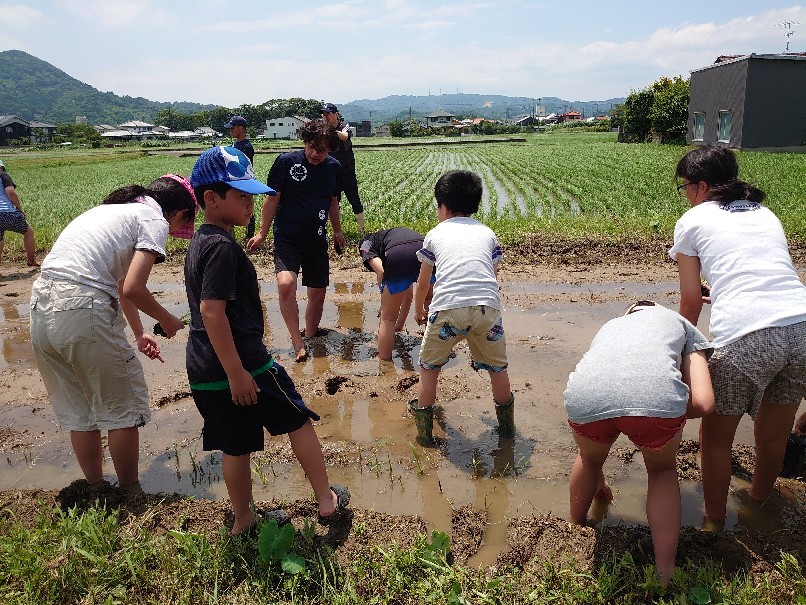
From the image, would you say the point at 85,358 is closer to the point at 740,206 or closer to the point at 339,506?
the point at 339,506

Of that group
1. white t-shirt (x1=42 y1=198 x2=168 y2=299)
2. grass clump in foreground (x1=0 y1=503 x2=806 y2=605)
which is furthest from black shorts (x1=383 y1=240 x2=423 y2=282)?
grass clump in foreground (x1=0 y1=503 x2=806 y2=605)

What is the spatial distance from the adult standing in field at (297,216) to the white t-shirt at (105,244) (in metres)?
1.85

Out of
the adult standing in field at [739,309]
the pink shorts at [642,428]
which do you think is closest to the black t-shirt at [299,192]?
the adult standing in field at [739,309]

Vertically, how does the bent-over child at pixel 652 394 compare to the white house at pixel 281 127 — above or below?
below

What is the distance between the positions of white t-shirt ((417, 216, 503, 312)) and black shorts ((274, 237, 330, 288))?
178 centimetres

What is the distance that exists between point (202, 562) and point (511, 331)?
11.7 feet

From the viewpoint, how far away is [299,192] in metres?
4.80

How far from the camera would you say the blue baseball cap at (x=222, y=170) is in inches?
91.7

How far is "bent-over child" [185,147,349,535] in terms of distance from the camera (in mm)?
2246

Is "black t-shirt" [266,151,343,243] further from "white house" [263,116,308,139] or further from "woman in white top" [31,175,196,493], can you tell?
"white house" [263,116,308,139]

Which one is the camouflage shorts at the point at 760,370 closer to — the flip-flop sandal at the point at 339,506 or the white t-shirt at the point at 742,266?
the white t-shirt at the point at 742,266

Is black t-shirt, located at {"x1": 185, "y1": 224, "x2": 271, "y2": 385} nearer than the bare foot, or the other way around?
black t-shirt, located at {"x1": 185, "y1": 224, "x2": 271, "y2": 385}

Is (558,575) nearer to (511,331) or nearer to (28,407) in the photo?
(511,331)

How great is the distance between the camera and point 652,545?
7.92 ft
